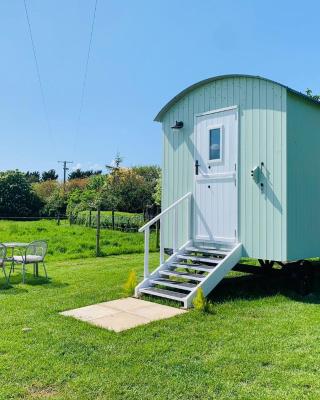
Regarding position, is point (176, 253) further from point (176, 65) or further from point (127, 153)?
point (127, 153)

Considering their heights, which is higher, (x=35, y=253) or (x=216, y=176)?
(x=216, y=176)

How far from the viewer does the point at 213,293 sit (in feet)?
20.6

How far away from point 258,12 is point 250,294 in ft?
20.6

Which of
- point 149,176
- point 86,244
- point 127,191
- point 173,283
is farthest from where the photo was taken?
point 149,176

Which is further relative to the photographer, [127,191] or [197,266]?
[127,191]

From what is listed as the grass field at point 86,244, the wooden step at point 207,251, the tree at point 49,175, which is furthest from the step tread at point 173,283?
the tree at point 49,175

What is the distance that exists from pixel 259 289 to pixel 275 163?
218 cm

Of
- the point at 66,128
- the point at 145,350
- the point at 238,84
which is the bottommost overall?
the point at 145,350

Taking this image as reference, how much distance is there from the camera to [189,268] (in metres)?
6.25

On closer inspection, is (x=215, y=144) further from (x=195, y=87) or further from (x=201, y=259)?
(x=201, y=259)

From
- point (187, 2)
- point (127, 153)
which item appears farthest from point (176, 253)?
point (127, 153)

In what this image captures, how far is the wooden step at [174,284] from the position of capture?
5.71m

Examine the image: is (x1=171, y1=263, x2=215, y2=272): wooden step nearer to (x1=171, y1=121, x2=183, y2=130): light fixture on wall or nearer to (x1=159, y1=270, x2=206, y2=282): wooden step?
(x1=159, y1=270, x2=206, y2=282): wooden step

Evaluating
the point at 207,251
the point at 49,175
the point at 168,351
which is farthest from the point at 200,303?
the point at 49,175
